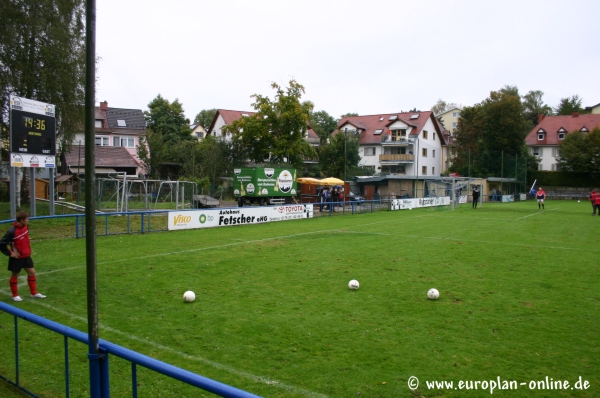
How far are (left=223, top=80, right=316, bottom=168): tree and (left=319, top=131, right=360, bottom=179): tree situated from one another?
9.15 metres

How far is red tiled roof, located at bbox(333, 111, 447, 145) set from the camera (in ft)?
205

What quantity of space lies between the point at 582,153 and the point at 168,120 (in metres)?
54.6

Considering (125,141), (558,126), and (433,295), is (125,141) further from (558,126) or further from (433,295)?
(558,126)

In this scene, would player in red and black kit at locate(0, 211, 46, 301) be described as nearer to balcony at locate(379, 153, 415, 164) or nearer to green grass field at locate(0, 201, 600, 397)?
green grass field at locate(0, 201, 600, 397)

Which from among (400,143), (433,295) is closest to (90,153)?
(433,295)

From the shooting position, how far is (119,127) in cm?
6041

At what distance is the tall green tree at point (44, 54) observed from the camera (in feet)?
82.1

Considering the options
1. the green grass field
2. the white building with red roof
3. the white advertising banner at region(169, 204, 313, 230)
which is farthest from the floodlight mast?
the white building with red roof

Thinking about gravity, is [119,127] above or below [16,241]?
above

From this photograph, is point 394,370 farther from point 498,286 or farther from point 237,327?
point 498,286

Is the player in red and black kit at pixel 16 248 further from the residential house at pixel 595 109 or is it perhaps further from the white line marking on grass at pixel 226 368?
the residential house at pixel 595 109

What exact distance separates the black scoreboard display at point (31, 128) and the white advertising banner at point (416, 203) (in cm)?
2592

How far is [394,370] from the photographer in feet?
19.8

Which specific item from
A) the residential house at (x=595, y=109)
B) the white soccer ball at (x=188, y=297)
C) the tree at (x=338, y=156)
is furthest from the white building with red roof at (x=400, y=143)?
the white soccer ball at (x=188, y=297)
